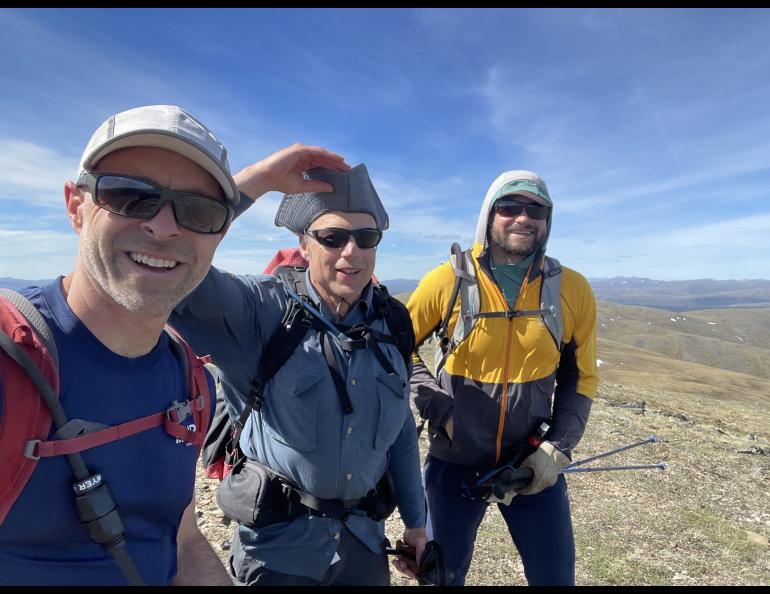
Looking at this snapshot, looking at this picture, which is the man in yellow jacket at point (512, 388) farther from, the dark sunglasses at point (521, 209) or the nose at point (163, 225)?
the nose at point (163, 225)

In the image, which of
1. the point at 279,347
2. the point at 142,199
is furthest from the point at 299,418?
the point at 142,199

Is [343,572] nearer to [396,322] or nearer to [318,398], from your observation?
[318,398]

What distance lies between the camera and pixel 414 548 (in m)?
3.99

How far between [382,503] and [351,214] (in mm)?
2406

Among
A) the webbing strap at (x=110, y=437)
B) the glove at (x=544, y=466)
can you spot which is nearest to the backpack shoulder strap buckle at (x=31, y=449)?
the webbing strap at (x=110, y=437)

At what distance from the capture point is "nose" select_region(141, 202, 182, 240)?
227 cm

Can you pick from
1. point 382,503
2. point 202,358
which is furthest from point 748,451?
point 202,358

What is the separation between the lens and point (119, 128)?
7.11 feet

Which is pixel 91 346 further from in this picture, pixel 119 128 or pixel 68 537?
pixel 119 128

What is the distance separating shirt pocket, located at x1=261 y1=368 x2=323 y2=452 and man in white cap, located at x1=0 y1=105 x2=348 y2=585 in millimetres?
684

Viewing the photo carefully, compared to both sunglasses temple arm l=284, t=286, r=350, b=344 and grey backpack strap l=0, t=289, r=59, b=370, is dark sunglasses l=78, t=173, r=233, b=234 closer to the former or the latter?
grey backpack strap l=0, t=289, r=59, b=370

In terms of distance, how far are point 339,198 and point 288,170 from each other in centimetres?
49

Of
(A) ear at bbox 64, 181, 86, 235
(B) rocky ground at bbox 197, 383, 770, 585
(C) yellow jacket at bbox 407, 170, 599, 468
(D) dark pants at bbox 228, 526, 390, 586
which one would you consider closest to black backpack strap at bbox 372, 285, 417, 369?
(C) yellow jacket at bbox 407, 170, 599, 468

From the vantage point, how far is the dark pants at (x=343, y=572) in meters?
3.17
